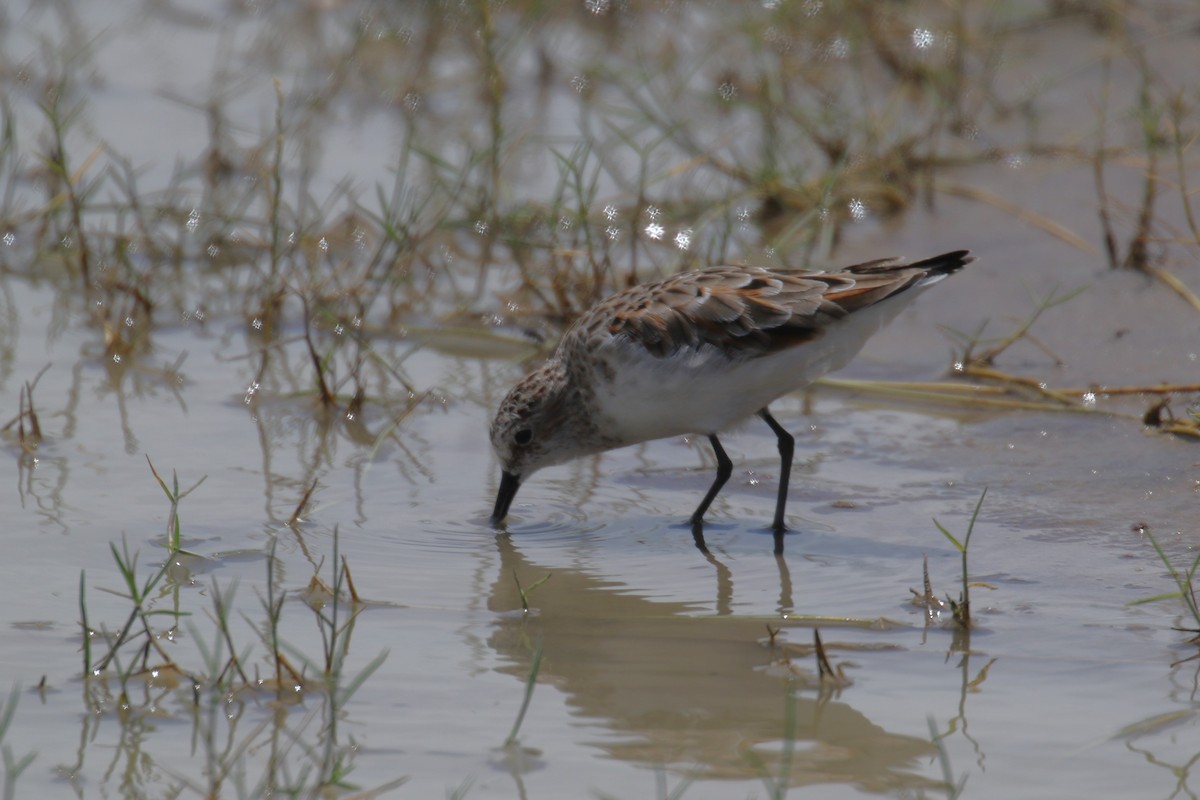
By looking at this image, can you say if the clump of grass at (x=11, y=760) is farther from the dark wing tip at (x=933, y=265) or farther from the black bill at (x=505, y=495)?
the dark wing tip at (x=933, y=265)

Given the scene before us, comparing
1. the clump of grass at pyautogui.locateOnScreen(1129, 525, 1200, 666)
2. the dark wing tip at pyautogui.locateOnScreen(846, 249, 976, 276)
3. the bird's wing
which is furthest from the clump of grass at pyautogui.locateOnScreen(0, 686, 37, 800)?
the dark wing tip at pyautogui.locateOnScreen(846, 249, 976, 276)

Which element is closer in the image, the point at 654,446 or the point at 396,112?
the point at 654,446

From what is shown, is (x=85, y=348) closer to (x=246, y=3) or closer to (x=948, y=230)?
(x=948, y=230)

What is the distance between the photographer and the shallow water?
398 cm

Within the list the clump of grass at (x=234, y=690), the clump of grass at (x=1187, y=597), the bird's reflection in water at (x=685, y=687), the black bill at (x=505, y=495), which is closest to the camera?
the clump of grass at (x=234, y=690)

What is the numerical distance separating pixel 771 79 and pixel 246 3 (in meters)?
4.69

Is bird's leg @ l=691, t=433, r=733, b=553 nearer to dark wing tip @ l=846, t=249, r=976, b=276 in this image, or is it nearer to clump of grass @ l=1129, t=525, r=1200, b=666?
dark wing tip @ l=846, t=249, r=976, b=276

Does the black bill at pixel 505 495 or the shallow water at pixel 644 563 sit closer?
the shallow water at pixel 644 563

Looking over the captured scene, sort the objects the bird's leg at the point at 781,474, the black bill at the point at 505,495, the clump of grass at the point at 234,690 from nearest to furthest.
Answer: the clump of grass at the point at 234,690
the bird's leg at the point at 781,474
the black bill at the point at 505,495

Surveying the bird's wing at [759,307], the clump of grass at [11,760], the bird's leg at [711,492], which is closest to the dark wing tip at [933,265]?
the bird's wing at [759,307]

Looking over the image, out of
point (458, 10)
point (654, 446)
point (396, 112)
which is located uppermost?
point (458, 10)

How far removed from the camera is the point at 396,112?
437 inches

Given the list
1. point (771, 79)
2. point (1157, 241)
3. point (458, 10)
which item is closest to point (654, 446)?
point (1157, 241)

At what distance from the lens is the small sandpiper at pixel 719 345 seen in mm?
5871
